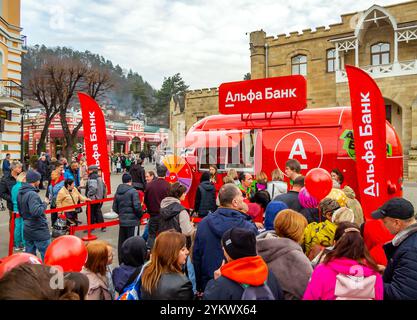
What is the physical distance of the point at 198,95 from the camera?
33.3m

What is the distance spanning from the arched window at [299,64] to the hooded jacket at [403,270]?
26.1 metres

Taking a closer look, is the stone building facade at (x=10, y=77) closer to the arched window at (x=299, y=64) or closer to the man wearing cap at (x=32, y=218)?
the man wearing cap at (x=32, y=218)

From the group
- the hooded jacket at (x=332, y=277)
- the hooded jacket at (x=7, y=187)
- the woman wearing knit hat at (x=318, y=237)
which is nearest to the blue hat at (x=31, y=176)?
the hooded jacket at (x=7, y=187)

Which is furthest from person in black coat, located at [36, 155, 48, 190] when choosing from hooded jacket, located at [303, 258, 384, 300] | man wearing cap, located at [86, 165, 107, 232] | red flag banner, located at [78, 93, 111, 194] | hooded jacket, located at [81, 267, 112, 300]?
hooded jacket, located at [303, 258, 384, 300]

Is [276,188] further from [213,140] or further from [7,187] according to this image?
[7,187]

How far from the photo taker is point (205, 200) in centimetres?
738

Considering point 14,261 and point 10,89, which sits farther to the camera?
point 10,89

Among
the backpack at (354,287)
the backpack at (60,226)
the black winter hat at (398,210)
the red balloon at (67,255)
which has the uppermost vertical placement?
the black winter hat at (398,210)

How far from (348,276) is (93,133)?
938cm

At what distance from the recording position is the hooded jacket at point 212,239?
352cm

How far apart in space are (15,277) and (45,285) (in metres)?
0.14

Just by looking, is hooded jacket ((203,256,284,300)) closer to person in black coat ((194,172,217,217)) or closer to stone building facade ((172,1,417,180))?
person in black coat ((194,172,217,217))

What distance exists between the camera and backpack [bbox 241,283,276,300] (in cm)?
226

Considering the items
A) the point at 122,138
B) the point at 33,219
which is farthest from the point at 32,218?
the point at 122,138
